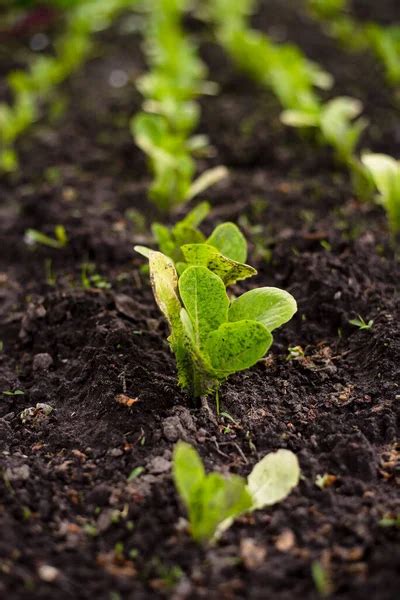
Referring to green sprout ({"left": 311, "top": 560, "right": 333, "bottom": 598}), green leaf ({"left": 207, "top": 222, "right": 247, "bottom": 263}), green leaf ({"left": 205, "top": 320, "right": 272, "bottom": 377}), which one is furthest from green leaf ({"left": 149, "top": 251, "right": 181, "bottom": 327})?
green sprout ({"left": 311, "top": 560, "right": 333, "bottom": 598})

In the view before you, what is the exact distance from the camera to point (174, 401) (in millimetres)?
2035

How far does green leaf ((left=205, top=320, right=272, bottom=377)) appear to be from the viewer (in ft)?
5.98

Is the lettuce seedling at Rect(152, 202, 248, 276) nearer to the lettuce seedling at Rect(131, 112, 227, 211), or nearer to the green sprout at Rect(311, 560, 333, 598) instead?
the lettuce seedling at Rect(131, 112, 227, 211)

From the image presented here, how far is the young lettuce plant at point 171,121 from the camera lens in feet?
10.3

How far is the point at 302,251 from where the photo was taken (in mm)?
2773

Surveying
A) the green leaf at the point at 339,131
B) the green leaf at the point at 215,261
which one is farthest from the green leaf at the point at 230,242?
the green leaf at the point at 339,131

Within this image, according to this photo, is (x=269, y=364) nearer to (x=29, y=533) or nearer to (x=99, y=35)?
(x=29, y=533)

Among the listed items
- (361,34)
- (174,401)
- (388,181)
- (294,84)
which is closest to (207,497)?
(174,401)

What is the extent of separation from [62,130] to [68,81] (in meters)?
0.97

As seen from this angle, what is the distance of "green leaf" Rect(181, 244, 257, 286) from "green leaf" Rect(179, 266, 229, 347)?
139 mm

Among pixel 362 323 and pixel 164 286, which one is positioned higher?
pixel 164 286

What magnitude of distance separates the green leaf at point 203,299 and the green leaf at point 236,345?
0.21ft

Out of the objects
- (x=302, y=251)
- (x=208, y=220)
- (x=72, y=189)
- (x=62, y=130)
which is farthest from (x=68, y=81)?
(x=302, y=251)

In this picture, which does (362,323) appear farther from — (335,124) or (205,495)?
(335,124)
